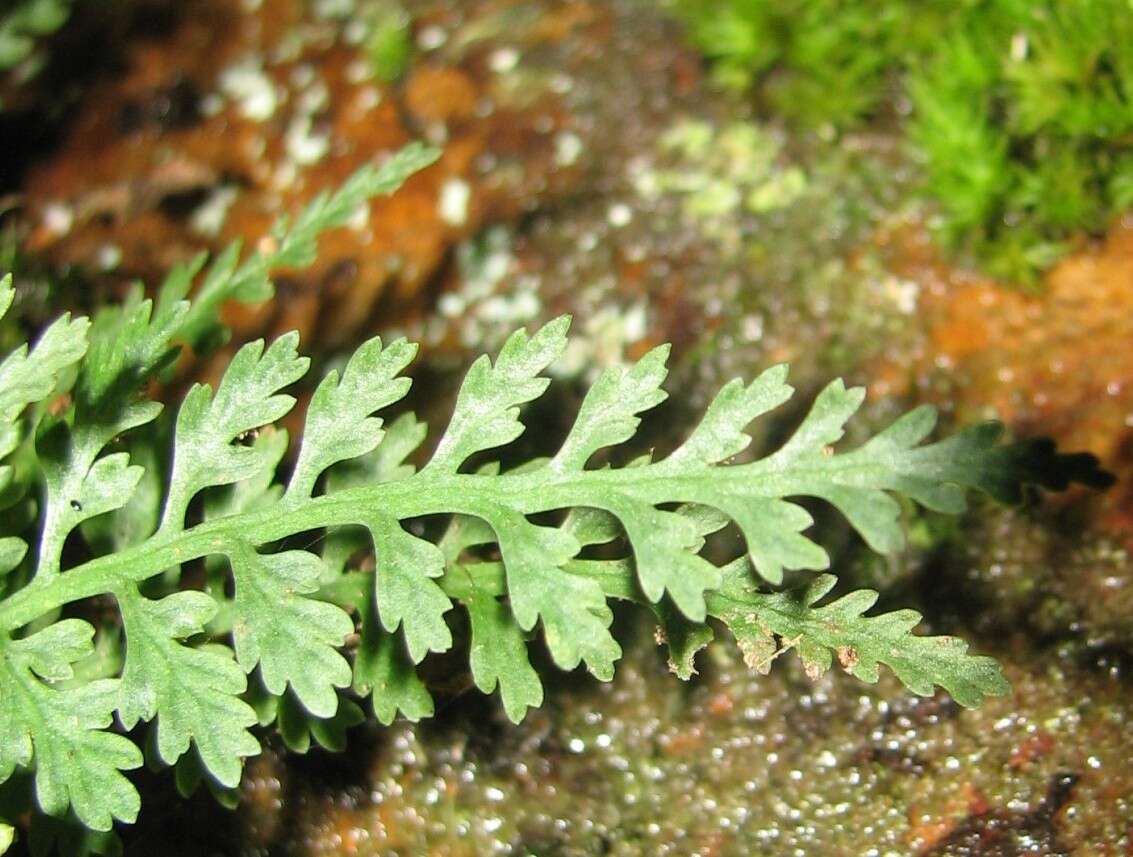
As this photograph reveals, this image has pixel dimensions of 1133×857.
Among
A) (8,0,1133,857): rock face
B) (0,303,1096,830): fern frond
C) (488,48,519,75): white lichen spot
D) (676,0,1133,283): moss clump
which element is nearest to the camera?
(0,303,1096,830): fern frond

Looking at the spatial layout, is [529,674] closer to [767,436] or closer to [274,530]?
[274,530]

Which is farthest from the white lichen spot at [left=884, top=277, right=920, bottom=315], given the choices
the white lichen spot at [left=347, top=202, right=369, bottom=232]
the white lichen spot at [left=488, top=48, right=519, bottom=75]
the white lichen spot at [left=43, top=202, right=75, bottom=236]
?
the white lichen spot at [left=43, top=202, right=75, bottom=236]

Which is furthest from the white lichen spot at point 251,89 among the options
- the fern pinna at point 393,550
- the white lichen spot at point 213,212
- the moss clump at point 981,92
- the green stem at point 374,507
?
the green stem at point 374,507

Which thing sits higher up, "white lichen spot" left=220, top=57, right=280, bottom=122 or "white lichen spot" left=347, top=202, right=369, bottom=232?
"white lichen spot" left=220, top=57, right=280, bottom=122

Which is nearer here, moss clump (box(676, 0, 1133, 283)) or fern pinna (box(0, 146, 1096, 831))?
fern pinna (box(0, 146, 1096, 831))

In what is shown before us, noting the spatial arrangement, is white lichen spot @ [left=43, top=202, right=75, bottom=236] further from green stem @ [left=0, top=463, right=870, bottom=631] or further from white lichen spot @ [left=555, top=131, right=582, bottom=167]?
green stem @ [left=0, top=463, right=870, bottom=631]

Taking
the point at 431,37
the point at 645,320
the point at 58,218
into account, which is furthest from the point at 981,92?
the point at 58,218

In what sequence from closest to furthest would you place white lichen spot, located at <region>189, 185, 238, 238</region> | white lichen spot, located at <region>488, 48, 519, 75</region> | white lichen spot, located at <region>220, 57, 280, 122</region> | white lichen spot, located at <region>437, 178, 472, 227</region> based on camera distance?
white lichen spot, located at <region>437, 178, 472, 227</region>
white lichen spot, located at <region>189, 185, 238, 238</region>
white lichen spot, located at <region>488, 48, 519, 75</region>
white lichen spot, located at <region>220, 57, 280, 122</region>

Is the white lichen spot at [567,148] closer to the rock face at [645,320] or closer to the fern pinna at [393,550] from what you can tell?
the rock face at [645,320]
